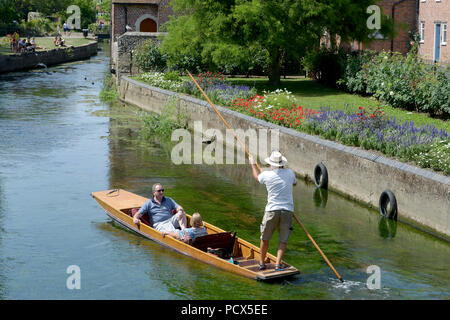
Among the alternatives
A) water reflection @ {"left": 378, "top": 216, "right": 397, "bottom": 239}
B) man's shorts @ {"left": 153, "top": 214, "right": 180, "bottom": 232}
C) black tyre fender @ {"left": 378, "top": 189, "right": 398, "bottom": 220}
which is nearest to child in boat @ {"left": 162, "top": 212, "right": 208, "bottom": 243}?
man's shorts @ {"left": 153, "top": 214, "right": 180, "bottom": 232}

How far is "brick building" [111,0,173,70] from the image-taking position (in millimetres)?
52438

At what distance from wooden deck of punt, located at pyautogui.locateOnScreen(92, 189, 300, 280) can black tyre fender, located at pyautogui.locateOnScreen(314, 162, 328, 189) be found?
5.09 metres

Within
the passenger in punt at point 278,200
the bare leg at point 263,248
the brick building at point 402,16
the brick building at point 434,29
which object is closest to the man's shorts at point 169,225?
the bare leg at point 263,248

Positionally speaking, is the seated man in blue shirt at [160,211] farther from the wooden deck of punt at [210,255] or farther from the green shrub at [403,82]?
the green shrub at [403,82]

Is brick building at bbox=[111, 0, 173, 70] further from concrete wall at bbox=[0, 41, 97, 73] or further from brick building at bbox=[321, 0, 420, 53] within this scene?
brick building at bbox=[321, 0, 420, 53]

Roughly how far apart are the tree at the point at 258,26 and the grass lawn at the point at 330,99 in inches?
70.5

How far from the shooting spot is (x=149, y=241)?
45.0 feet

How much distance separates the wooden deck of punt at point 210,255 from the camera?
37.0 ft

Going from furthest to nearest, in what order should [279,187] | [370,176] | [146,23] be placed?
[146,23] < [370,176] < [279,187]

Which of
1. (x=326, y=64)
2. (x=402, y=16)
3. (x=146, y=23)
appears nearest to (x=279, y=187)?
(x=326, y=64)

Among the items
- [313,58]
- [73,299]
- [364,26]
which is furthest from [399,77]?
[73,299]

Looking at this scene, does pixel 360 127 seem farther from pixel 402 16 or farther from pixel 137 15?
pixel 137 15

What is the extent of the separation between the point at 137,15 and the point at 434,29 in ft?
72.9
